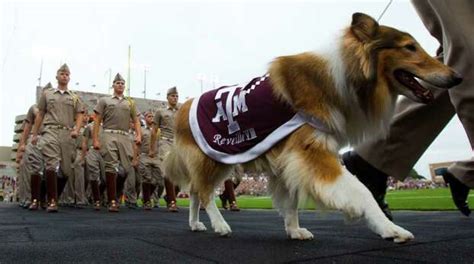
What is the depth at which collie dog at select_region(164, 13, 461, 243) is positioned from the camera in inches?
115

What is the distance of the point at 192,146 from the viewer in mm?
4223

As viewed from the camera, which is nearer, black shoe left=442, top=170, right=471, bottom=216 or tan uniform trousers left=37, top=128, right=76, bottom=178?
black shoe left=442, top=170, right=471, bottom=216

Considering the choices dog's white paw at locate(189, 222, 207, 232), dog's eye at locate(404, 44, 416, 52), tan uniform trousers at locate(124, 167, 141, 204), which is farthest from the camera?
tan uniform trousers at locate(124, 167, 141, 204)

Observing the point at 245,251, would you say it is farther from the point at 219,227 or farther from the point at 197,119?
the point at 197,119

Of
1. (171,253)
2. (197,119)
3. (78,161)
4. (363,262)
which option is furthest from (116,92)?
(363,262)

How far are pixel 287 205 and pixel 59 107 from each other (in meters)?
5.85

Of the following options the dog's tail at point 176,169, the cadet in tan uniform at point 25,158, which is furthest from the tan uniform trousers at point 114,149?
the dog's tail at point 176,169

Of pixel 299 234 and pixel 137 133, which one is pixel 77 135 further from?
pixel 299 234

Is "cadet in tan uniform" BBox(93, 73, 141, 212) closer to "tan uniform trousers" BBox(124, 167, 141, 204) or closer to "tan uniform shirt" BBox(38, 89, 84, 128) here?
"tan uniform shirt" BBox(38, 89, 84, 128)

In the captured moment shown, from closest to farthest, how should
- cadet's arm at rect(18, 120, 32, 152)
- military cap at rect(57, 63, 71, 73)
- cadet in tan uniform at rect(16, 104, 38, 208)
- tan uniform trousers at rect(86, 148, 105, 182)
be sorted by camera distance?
military cap at rect(57, 63, 71, 73) → cadet's arm at rect(18, 120, 32, 152) → cadet in tan uniform at rect(16, 104, 38, 208) → tan uniform trousers at rect(86, 148, 105, 182)

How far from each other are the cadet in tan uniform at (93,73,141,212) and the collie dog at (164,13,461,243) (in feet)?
17.2

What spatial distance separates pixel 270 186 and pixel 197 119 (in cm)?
91

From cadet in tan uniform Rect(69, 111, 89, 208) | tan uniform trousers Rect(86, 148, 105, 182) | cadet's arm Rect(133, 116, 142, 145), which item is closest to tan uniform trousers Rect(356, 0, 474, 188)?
cadet's arm Rect(133, 116, 142, 145)

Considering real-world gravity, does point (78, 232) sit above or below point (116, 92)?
below
